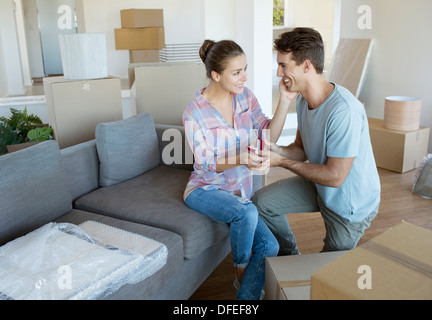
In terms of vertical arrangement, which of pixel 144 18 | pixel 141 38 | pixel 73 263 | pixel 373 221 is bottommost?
pixel 373 221

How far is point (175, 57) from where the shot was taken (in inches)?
149

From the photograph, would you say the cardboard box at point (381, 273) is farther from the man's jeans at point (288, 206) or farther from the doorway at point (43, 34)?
the doorway at point (43, 34)

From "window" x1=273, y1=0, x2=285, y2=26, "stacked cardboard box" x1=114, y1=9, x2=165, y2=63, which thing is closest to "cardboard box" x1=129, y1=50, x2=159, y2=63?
"stacked cardboard box" x1=114, y1=9, x2=165, y2=63

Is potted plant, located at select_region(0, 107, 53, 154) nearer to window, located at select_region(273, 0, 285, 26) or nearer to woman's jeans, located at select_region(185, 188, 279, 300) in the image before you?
woman's jeans, located at select_region(185, 188, 279, 300)

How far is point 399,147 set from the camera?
376 centimetres

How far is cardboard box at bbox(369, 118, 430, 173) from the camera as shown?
375cm

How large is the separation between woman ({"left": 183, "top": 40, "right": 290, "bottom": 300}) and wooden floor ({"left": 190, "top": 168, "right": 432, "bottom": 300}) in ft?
0.77

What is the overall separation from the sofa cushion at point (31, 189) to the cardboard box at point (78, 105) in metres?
0.72

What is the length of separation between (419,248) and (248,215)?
2.83 ft

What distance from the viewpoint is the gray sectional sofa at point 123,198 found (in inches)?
68.7

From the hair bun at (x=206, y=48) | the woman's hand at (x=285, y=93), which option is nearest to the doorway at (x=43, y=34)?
the hair bun at (x=206, y=48)

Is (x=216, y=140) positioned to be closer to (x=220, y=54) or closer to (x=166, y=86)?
(x=220, y=54)

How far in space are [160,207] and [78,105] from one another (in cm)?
105

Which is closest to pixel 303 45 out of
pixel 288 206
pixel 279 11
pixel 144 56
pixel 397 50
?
pixel 288 206
